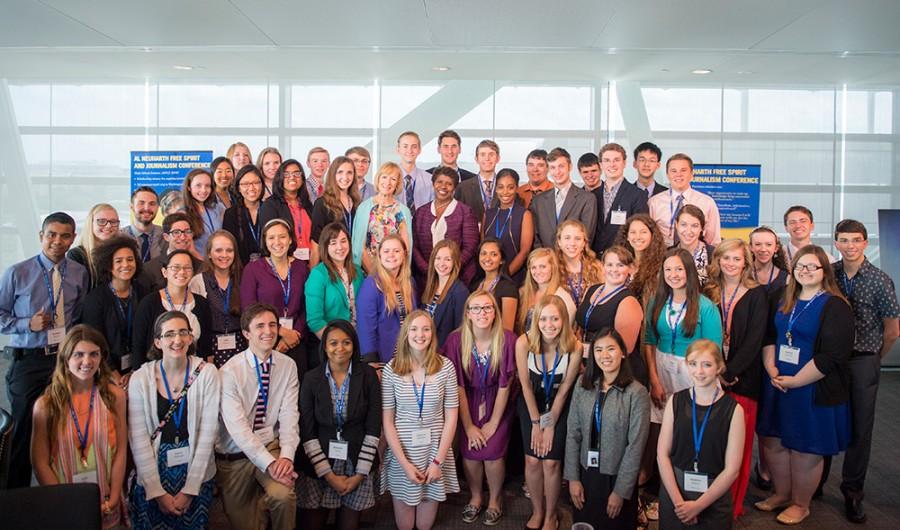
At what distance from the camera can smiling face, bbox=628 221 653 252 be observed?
4020mm

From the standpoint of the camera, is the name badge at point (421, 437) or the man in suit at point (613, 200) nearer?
the name badge at point (421, 437)

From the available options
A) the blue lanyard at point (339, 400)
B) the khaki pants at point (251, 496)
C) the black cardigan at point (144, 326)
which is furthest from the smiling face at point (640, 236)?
the black cardigan at point (144, 326)

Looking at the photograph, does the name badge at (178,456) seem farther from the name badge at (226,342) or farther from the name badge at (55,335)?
the name badge at (55,335)

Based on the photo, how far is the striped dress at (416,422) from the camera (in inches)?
137

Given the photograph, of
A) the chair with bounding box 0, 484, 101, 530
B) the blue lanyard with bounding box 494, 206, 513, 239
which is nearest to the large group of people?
the blue lanyard with bounding box 494, 206, 513, 239

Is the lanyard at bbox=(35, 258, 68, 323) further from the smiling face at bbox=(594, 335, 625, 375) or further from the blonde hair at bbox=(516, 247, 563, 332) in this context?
the smiling face at bbox=(594, 335, 625, 375)

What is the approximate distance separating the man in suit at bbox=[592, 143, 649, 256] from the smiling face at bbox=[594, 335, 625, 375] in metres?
1.59

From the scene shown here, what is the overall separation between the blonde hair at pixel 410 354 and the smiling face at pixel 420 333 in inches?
0.6

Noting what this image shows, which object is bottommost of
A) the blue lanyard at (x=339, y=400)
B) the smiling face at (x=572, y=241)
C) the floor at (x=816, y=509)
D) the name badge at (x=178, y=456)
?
the floor at (x=816, y=509)

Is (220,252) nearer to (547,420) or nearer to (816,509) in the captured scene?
(547,420)

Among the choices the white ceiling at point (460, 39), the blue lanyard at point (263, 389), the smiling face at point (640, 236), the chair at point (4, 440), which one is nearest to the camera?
the chair at point (4, 440)

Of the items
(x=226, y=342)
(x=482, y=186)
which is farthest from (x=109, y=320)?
(x=482, y=186)

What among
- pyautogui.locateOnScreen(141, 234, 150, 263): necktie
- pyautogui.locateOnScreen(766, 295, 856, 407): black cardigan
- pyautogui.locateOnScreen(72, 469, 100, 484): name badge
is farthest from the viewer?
pyautogui.locateOnScreen(141, 234, 150, 263): necktie

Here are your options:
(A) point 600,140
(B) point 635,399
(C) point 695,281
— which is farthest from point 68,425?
(A) point 600,140
